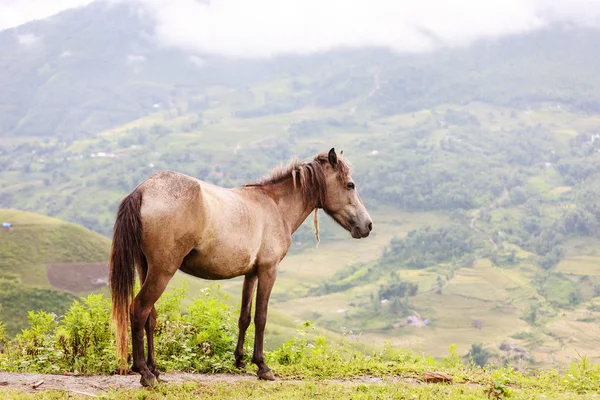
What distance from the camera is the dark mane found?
29.8ft

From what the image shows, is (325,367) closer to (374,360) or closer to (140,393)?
(374,360)

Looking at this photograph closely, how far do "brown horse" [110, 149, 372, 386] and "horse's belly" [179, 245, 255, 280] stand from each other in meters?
0.01

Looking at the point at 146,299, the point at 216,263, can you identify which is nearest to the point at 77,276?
the point at 216,263

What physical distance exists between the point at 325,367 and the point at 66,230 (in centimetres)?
6942

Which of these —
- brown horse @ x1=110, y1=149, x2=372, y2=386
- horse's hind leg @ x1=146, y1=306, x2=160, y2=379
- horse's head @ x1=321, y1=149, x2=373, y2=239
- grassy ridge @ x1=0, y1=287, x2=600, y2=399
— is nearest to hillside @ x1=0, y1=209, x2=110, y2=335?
grassy ridge @ x1=0, y1=287, x2=600, y2=399

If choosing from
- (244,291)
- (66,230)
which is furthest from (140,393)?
(66,230)

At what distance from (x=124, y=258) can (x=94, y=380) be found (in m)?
1.91

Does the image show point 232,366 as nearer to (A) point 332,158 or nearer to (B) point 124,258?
(B) point 124,258

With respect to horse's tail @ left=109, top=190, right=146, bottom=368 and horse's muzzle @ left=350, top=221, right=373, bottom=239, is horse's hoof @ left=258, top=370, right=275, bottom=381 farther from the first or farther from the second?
horse's muzzle @ left=350, top=221, right=373, bottom=239

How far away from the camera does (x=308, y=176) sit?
30.0 ft

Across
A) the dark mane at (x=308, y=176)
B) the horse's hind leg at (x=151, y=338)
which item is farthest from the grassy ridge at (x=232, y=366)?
the dark mane at (x=308, y=176)

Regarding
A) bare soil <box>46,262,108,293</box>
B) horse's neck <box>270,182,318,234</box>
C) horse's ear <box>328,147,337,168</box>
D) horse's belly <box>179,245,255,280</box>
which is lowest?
bare soil <box>46,262,108,293</box>

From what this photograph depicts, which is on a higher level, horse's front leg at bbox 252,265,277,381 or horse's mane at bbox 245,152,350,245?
horse's mane at bbox 245,152,350,245

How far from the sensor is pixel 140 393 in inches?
276
